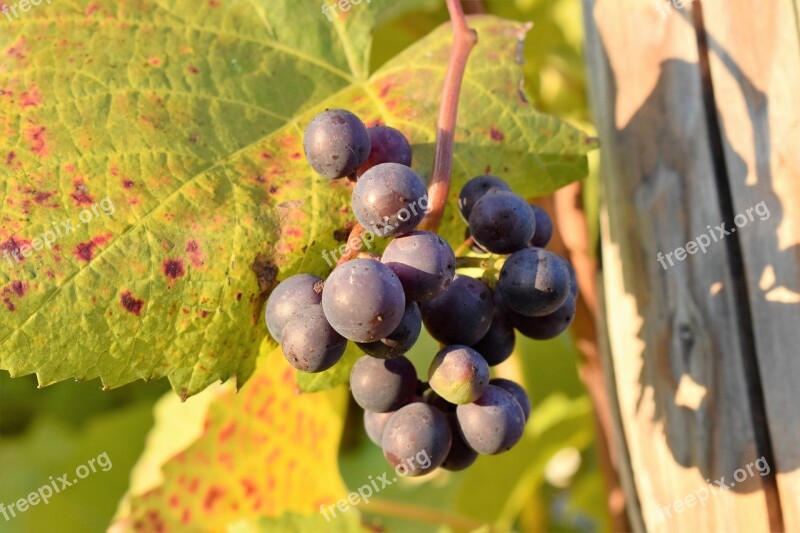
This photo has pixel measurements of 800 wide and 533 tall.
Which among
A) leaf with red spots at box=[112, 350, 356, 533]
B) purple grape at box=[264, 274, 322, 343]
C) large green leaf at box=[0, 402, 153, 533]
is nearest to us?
purple grape at box=[264, 274, 322, 343]

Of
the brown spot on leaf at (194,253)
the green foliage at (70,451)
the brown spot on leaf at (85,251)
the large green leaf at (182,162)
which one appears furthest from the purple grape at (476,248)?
the green foliage at (70,451)

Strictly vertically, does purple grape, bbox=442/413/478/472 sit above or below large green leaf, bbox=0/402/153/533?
above

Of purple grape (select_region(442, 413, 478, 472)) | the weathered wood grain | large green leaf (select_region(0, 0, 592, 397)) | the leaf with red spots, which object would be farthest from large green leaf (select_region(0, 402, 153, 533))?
the weathered wood grain

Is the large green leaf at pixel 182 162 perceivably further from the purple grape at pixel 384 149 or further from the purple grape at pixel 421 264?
the purple grape at pixel 421 264

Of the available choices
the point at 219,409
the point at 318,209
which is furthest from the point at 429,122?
the point at 219,409

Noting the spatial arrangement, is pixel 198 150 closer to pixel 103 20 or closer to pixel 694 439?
pixel 103 20

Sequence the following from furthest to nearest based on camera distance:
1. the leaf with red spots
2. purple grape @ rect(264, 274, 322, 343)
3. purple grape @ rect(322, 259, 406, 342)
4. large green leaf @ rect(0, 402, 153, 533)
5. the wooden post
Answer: large green leaf @ rect(0, 402, 153, 533) < the leaf with red spots < the wooden post < purple grape @ rect(264, 274, 322, 343) < purple grape @ rect(322, 259, 406, 342)

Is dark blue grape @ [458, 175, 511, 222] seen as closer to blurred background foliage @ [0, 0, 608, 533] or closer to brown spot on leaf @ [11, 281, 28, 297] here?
brown spot on leaf @ [11, 281, 28, 297]
